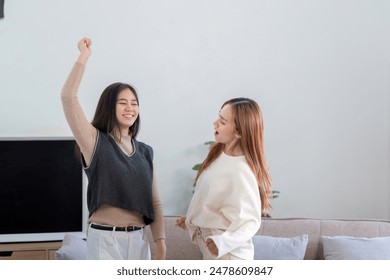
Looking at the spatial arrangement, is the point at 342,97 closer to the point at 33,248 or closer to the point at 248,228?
the point at 33,248

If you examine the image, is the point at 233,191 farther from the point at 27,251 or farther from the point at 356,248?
the point at 27,251

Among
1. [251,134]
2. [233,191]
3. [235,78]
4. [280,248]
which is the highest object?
[235,78]

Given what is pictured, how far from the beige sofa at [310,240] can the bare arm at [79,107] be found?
958 millimetres

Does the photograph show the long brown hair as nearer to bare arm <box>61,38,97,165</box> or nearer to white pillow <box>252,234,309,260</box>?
bare arm <box>61,38,97,165</box>

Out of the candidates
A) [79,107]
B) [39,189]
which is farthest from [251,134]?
[39,189]

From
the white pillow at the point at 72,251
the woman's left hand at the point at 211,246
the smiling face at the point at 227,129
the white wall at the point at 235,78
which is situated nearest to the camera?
the woman's left hand at the point at 211,246

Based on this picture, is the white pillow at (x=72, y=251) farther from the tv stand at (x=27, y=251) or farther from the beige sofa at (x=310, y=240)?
the tv stand at (x=27, y=251)

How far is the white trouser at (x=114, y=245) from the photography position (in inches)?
70.4

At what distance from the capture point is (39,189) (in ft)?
10.9

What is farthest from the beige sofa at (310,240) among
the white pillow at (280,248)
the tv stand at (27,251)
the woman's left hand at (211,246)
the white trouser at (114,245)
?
the woman's left hand at (211,246)

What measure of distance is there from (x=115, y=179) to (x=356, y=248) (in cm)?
143

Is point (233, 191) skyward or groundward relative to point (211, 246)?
skyward

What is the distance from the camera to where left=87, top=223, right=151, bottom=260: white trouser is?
5.87 ft

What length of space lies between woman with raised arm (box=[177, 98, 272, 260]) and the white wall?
189 centimetres
